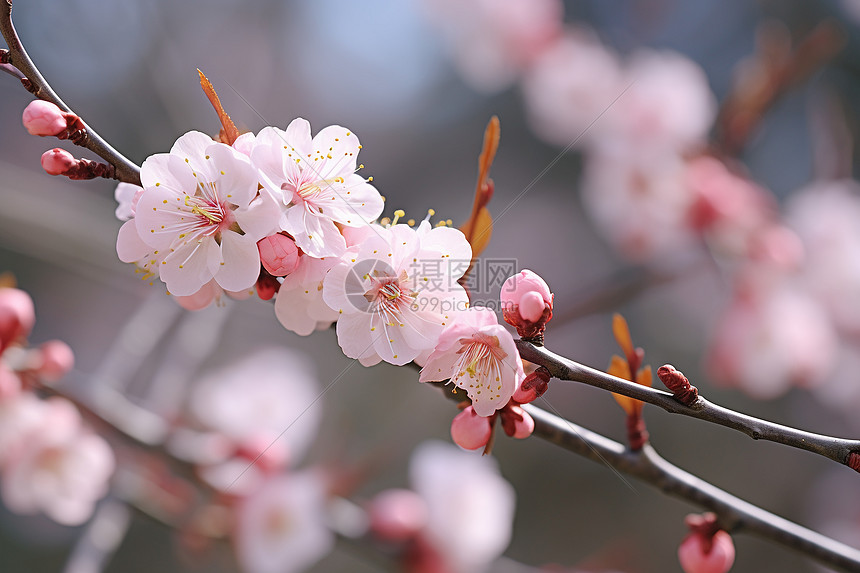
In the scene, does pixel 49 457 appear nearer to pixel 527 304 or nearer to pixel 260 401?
pixel 260 401

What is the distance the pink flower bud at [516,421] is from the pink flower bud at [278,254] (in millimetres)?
228

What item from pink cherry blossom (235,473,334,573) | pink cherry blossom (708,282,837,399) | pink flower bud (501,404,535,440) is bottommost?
pink cherry blossom (235,473,334,573)

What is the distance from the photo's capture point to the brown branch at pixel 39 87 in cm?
48

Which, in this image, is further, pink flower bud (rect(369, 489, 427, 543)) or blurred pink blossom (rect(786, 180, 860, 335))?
blurred pink blossom (rect(786, 180, 860, 335))

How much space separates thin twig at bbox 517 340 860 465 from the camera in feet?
1.58

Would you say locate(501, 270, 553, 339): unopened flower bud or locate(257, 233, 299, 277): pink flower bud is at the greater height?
locate(501, 270, 553, 339): unopened flower bud

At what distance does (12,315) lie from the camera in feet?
2.47

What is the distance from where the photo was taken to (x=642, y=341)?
2.46 m

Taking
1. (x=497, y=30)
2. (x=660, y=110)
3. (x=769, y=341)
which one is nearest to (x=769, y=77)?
(x=660, y=110)

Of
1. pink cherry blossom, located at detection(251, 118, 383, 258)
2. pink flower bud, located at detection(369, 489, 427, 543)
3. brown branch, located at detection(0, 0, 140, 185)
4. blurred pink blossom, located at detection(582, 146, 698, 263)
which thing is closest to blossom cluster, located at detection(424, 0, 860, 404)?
blurred pink blossom, located at detection(582, 146, 698, 263)

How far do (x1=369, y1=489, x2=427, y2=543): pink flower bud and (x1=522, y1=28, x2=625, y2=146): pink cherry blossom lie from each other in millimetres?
1352

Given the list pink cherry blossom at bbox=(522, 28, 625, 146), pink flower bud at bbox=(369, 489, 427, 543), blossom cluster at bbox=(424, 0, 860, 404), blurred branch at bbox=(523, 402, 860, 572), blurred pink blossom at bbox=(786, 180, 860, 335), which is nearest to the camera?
blurred branch at bbox=(523, 402, 860, 572)

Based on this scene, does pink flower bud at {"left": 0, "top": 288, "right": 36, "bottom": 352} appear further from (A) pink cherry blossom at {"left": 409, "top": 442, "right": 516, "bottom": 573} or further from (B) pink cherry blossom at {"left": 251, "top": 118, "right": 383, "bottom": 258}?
(A) pink cherry blossom at {"left": 409, "top": 442, "right": 516, "bottom": 573}

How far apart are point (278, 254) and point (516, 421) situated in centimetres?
25
